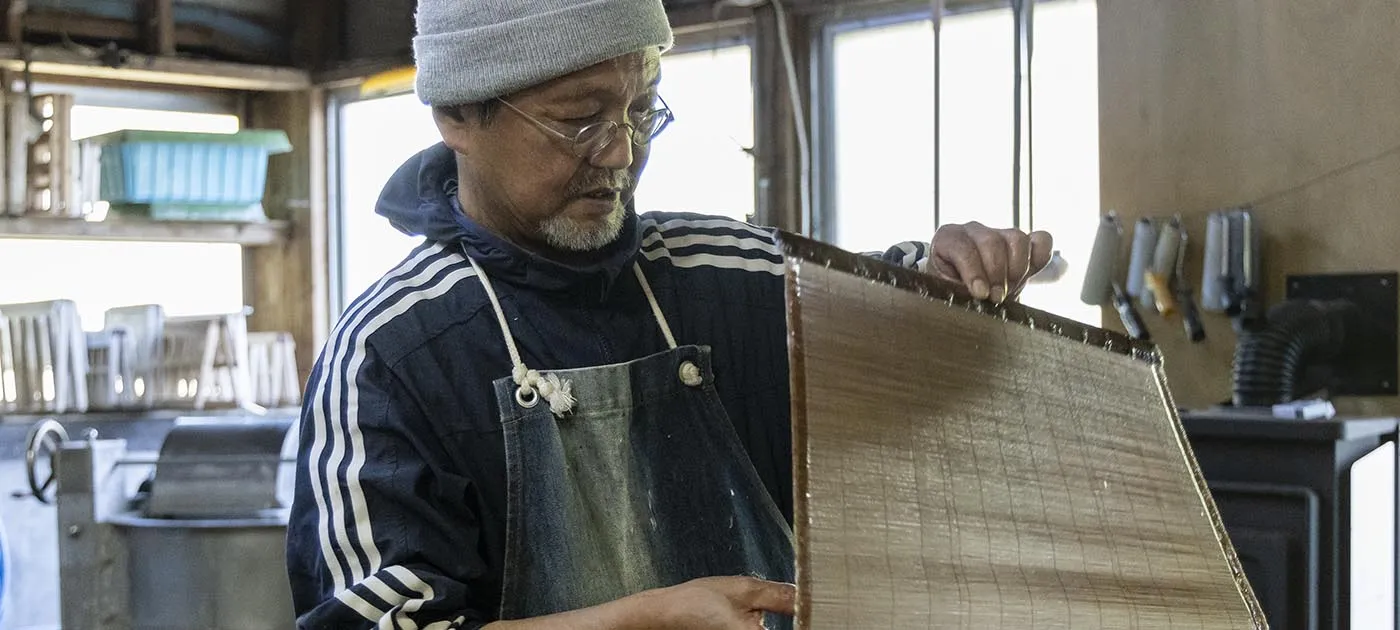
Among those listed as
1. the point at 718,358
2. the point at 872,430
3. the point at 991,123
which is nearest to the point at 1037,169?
the point at 991,123

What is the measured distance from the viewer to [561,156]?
56.2 inches

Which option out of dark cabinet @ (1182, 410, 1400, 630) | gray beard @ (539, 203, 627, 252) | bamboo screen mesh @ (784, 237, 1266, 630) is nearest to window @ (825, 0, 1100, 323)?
dark cabinet @ (1182, 410, 1400, 630)

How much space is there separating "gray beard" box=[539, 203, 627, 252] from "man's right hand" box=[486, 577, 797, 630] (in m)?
0.45

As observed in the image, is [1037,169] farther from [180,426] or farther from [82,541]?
[82,541]

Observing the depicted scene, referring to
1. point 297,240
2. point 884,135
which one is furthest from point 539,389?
point 297,240

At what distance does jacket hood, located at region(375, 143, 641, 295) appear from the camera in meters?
1.48

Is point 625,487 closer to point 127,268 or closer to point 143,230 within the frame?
point 143,230

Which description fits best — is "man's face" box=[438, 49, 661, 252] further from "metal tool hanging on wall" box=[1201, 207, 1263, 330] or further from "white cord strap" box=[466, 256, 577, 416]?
"metal tool hanging on wall" box=[1201, 207, 1263, 330]

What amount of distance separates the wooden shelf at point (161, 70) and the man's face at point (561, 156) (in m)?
3.11

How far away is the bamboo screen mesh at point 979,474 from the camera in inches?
35.8

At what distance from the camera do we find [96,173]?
4.35 metres

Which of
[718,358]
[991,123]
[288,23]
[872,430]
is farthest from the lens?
[288,23]

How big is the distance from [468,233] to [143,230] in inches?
127

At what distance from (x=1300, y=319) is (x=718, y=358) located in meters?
1.33
